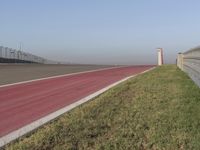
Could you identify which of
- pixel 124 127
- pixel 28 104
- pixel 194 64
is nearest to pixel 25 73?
pixel 194 64

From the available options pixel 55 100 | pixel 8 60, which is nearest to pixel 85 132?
pixel 55 100

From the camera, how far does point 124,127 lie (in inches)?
306

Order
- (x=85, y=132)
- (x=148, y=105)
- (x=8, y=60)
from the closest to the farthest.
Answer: (x=85, y=132), (x=148, y=105), (x=8, y=60)

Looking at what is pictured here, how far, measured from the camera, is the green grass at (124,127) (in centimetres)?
665

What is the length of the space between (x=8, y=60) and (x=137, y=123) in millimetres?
50827

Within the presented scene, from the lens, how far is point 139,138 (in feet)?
22.9

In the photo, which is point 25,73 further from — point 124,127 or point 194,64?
point 124,127

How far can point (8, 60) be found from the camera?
188 feet

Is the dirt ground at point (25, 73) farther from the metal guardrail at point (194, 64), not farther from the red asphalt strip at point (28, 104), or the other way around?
the metal guardrail at point (194, 64)

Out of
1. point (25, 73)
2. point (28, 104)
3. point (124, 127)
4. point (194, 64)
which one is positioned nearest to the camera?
point (124, 127)

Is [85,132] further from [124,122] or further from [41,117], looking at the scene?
[41,117]

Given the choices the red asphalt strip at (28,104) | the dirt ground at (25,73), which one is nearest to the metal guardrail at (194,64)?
the red asphalt strip at (28,104)

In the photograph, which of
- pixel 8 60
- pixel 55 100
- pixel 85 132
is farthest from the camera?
pixel 8 60

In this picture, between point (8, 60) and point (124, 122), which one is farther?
point (8, 60)
